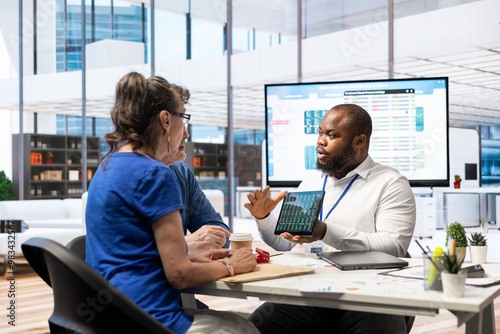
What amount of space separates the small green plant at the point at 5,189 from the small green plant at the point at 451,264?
394 inches

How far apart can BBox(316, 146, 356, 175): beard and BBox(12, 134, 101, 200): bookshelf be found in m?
8.90

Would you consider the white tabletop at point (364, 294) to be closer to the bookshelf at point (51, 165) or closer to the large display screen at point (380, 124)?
the large display screen at point (380, 124)

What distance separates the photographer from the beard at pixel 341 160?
2.42 meters

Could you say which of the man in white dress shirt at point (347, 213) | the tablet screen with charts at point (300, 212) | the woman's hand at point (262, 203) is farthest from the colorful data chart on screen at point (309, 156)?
the tablet screen with charts at point (300, 212)

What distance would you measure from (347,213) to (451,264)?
3.16ft

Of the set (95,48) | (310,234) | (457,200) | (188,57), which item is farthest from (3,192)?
(310,234)

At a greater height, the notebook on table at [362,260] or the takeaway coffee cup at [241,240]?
the takeaway coffee cup at [241,240]

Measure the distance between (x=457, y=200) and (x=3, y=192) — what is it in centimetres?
787

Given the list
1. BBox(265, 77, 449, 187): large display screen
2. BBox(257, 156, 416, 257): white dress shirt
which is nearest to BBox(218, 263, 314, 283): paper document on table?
BBox(257, 156, 416, 257): white dress shirt

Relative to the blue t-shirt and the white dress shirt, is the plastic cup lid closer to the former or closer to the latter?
the white dress shirt

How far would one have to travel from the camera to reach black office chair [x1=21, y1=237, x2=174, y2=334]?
1363 mm

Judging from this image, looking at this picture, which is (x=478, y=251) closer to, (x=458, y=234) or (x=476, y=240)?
(x=476, y=240)

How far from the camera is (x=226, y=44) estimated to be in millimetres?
8789

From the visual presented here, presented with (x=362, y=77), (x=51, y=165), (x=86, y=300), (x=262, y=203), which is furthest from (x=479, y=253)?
(x=51, y=165)
